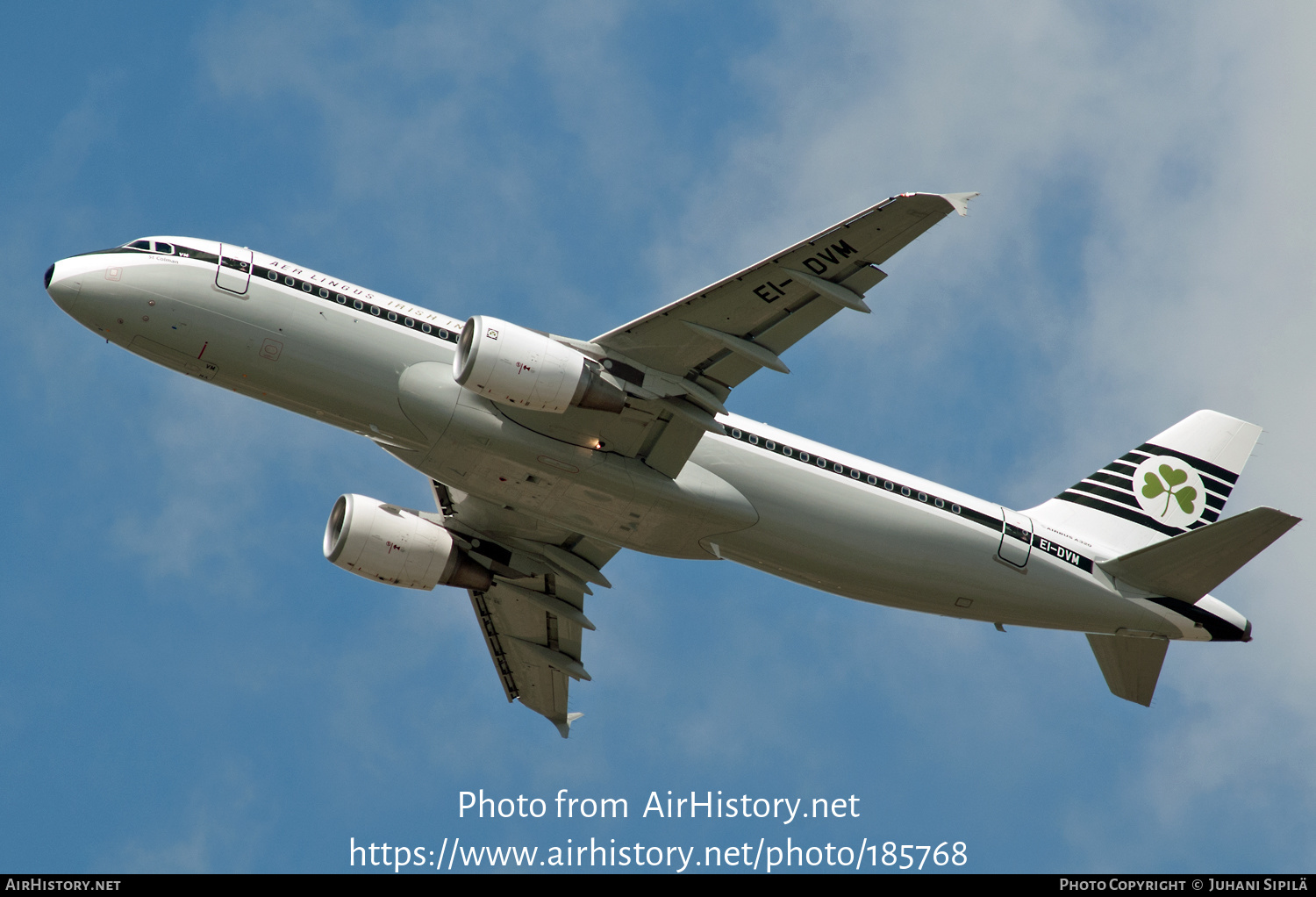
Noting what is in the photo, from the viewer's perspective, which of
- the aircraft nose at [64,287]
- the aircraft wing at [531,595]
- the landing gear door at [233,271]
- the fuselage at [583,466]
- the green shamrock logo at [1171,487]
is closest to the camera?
the aircraft nose at [64,287]

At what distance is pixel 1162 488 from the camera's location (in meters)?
38.6

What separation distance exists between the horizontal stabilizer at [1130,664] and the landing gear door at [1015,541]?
470cm

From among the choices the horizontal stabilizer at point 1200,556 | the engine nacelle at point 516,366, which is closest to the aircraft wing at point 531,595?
the engine nacelle at point 516,366

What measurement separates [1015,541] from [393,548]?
1754cm

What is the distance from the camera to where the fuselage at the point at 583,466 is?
2944 centimetres

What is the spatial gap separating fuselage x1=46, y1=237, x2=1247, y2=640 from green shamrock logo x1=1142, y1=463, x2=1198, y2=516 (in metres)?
4.31

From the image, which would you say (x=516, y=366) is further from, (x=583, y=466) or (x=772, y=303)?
(x=772, y=303)

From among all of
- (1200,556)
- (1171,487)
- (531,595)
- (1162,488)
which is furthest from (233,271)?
(1171,487)

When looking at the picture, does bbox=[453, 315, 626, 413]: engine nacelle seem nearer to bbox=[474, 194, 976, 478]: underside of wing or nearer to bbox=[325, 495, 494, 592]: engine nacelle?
bbox=[474, 194, 976, 478]: underside of wing

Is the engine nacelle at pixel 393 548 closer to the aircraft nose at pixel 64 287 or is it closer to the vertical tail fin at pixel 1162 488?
the aircraft nose at pixel 64 287

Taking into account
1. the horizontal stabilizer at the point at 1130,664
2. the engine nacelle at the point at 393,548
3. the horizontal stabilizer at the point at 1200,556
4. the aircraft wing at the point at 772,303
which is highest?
the aircraft wing at the point at 772,303

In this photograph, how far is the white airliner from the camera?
29109 millimetres

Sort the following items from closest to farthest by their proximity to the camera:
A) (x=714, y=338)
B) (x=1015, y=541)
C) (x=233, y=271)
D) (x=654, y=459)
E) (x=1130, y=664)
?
(x=714, y=338) < (x=233, y=271) < (x=654, y=459) < (x=1015, y=541) < (x=1130, y=664)
